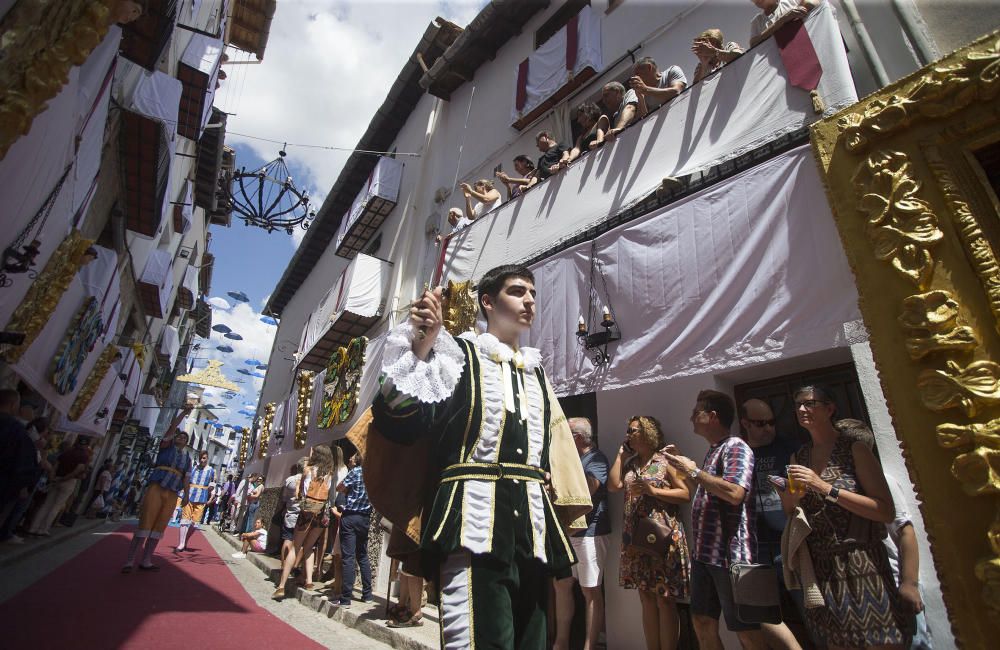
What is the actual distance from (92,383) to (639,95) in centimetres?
964

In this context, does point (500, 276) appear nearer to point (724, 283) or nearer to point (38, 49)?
point (724, 283)

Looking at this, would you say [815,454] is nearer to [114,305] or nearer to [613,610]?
[613,610]

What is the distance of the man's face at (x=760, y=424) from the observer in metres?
3.10

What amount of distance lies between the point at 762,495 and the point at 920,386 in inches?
40.1

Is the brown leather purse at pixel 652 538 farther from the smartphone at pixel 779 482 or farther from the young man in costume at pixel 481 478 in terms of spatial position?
the young man in costume at pixel 481 478

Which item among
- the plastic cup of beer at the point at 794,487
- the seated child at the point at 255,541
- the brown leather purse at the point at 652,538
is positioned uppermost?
the plastic cup of beer at the point at 794,487

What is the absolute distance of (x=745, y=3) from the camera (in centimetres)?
532

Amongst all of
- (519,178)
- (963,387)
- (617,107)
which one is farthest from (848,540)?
(519,178)

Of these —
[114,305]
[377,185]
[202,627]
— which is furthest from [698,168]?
[377,185]

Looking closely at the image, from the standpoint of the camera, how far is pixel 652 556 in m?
3.13

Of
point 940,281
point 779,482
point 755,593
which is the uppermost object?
point 940,281

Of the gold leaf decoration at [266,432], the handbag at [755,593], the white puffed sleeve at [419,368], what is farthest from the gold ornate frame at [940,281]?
the gold leaf decoration at [266,432]

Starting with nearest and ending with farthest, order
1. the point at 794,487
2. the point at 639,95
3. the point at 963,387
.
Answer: the point at 963,387
the point at 794,487
the point at 639,95

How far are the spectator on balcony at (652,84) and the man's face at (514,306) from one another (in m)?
3.55
